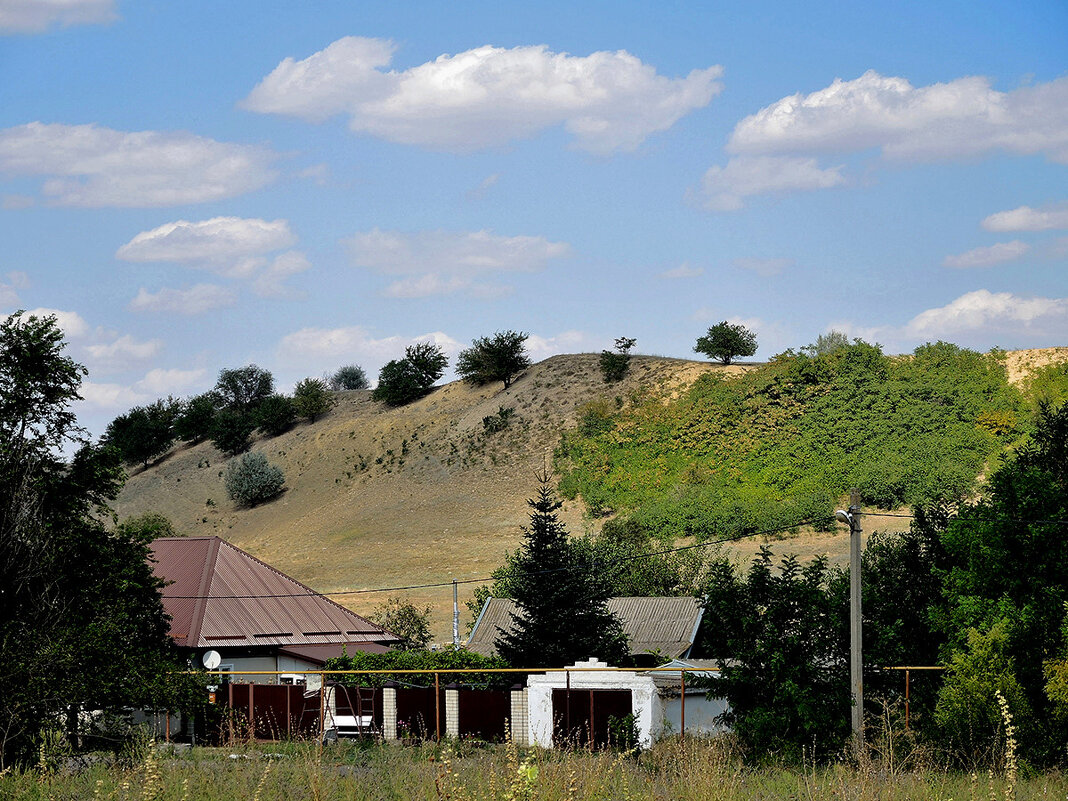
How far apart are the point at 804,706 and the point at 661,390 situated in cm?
6119

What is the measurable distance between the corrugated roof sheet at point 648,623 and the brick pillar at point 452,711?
774 cm

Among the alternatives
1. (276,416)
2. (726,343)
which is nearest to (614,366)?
(726,343)

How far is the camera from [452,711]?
25250 millimetres

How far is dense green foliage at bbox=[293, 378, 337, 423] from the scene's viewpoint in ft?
335

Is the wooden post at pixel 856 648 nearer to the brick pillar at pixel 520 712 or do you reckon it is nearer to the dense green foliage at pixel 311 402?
the brick pillar at pixel 520 712

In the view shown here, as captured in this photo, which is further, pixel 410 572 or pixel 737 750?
pixel 410 572

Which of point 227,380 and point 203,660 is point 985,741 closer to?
point 203,660

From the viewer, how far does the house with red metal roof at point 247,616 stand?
107ft

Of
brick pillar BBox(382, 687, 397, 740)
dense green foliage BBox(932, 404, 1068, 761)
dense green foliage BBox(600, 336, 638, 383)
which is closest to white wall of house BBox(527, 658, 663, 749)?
brick pillar BBox(382, 687, 397, 740)

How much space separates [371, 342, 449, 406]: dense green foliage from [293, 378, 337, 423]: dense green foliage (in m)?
5.49

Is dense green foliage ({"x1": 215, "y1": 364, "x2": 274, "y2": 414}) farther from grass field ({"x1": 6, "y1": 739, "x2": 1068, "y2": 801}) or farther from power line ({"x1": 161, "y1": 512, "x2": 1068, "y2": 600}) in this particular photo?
grass field ({"x1": 6, "y1": 739, "x2": 1068, "y2": 801})

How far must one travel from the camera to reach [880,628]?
Answer: 1923 cm

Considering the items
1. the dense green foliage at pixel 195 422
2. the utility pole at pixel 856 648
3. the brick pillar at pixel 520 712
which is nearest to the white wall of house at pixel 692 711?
the brick pillar at pixel 520 712

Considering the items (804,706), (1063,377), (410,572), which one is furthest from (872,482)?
(804,706)
